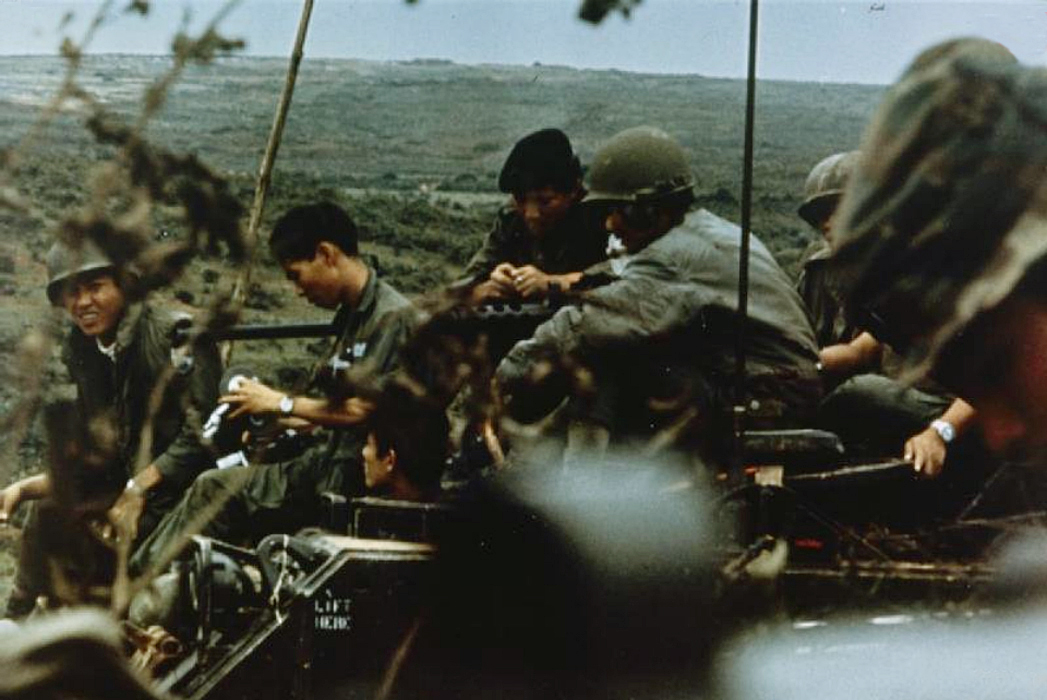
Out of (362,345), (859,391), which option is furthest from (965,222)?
(362,345)

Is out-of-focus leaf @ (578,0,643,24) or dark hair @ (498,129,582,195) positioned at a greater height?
out-of-focus leaf @ (578,0,643,24)

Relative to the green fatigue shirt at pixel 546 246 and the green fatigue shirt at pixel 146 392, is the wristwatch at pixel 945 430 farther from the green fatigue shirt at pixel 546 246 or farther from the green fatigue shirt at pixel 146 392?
the green fatigue shirt at pixel 146 392

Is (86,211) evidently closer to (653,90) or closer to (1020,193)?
(1020,193)

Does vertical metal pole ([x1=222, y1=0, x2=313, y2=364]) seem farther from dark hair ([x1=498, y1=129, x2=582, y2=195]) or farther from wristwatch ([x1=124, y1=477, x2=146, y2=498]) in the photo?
dark hair ([x1=498, y1=129, x2=582, y2=195])

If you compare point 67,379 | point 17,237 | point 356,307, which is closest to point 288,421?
point 356,307

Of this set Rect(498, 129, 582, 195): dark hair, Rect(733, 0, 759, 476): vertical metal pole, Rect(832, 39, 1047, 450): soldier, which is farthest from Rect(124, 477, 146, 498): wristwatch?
Rect(832, 39, 1047, 450): soldier
